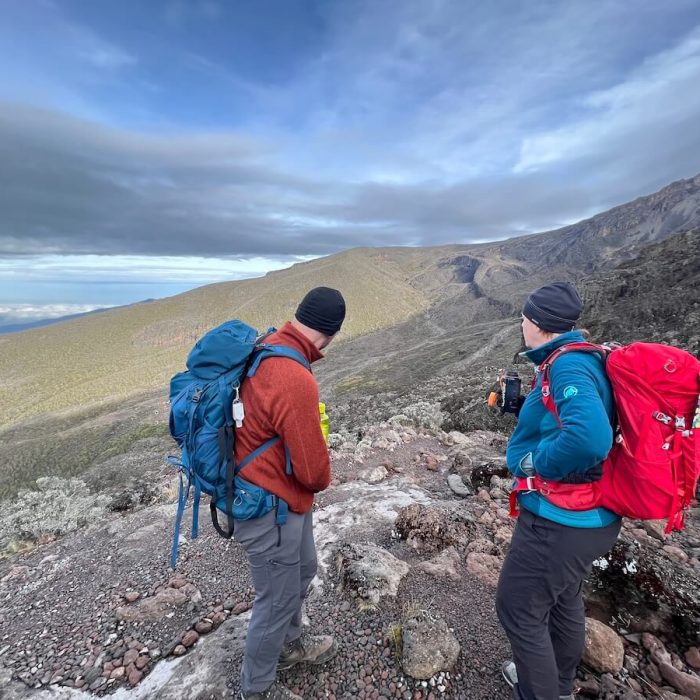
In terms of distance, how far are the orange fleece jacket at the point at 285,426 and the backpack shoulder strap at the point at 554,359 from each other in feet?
4.40

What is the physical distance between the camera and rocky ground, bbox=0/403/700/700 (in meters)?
3.27

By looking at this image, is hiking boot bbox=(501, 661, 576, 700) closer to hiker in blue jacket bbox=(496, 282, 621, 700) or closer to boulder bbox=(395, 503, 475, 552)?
hiker in blue jacket bbox=(496, 282, 621, 700)

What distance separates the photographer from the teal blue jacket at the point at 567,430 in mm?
2100

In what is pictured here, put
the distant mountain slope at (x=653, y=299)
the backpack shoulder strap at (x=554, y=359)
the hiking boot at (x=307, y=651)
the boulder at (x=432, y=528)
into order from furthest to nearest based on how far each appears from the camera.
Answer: the distant mountain slope at (x=653, y=299)
the boulder at (x=432, y=528)
the hiking boot at (x=307, y=651)
the backpack shoulder strap at (x=554, y=359)

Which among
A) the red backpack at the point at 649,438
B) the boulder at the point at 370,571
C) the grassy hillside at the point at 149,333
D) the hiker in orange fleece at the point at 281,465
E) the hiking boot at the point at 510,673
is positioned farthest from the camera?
the grassy hillside at the point at 149,333

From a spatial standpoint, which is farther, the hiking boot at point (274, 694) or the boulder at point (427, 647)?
the boulder at point (427, 647)

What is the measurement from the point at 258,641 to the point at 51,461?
27.0 m

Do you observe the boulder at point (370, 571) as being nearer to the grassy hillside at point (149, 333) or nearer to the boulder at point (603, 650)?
the boulder at point (603, 650)

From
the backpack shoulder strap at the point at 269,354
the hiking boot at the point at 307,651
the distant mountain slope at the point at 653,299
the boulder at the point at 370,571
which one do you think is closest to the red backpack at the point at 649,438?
the backpack shoulder strap at the point at 269,354

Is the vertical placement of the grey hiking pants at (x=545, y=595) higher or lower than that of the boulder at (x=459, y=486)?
higher

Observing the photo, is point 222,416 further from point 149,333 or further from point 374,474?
point 149,333

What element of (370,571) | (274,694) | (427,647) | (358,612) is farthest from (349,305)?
(274,694)

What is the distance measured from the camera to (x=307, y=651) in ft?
10.8

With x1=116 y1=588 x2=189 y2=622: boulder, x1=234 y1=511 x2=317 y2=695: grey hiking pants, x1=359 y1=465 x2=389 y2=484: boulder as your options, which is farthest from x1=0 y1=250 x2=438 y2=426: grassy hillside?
x1=234 y1=511 x2=317 y2=695: grey hiking pants
